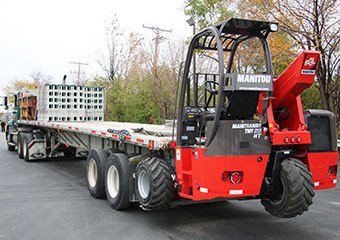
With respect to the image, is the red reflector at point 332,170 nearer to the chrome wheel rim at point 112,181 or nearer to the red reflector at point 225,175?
the red reflector at point 225,175

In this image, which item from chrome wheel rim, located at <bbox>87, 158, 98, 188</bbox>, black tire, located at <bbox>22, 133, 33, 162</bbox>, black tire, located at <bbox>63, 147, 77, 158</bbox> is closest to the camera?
chrome wheel rim, located at <bbox>87, 158, 98, 188</bbox>

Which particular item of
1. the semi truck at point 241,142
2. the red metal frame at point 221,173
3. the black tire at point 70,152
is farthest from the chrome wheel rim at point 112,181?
the black tire at point 70,152

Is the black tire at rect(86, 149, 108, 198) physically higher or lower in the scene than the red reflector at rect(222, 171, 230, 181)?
lower

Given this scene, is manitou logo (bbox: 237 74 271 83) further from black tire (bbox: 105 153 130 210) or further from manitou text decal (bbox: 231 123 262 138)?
black tire (bbox: 105 153 130 210)

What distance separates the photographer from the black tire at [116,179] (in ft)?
23.0

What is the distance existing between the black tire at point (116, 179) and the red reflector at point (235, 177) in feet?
7.38

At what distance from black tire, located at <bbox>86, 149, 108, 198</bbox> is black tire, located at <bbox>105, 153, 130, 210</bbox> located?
0.86 ft

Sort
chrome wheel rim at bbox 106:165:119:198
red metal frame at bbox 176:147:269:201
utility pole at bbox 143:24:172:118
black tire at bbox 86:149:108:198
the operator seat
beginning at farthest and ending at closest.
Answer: utility pole at bbox 143:24:172:118 < black tire at bbox 86:149:108:198 < chrome wheel rim at bbox 106:165:119:198 < the operator seat < red metal frame at bbox 176:147:269:201

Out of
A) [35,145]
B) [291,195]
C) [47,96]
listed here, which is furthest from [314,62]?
[35,145]

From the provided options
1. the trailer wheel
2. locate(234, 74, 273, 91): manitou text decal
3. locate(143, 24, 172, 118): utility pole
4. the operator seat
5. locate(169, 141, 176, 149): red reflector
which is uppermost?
locate(143, 24, 172, 118): utility pole

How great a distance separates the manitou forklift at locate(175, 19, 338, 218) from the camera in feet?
Answer: 17.5

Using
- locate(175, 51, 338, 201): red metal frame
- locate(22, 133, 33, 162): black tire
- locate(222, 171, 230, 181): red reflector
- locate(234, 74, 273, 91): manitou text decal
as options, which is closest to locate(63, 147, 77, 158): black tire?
locate(22, 133, 33, 162): black tire

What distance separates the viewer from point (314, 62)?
5.45 meters

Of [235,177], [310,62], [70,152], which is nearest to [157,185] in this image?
[235,177]
